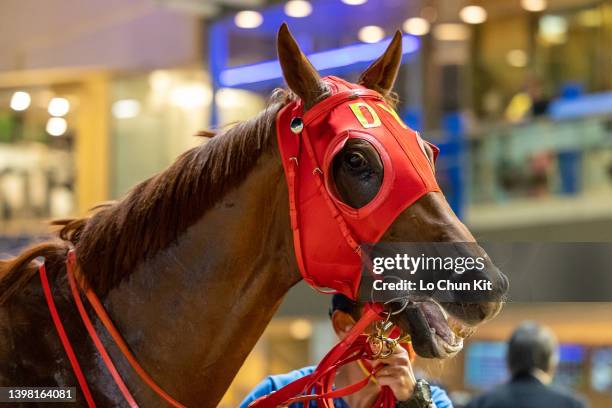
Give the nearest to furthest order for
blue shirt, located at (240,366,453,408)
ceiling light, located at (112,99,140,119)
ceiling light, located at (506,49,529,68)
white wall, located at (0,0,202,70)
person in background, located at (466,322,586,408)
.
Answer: blue shirt, located at (240,366,453,408), person in background, located at (466,322,586,408), white wall, located at (0,0,202,70), ceiling light, located at (506,49,529,68), ceiling light, located at (112,99,140,119)

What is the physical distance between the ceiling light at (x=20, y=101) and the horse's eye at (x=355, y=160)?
32.2 ft

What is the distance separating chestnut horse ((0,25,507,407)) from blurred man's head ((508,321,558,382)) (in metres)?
2.45

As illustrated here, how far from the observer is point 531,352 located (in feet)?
13.9

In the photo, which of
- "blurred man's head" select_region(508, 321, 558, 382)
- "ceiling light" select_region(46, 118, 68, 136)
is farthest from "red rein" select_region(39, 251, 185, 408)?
"ceiling light" select_region(46, 118, 68, 136)

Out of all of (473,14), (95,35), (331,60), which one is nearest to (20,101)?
(95,35)

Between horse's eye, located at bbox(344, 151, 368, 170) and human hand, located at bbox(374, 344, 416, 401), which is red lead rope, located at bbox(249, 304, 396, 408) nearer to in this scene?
human hand, located at bbox(374, 344, 416, 401)

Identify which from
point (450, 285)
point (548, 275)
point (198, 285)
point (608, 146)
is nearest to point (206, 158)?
point (198, 285)

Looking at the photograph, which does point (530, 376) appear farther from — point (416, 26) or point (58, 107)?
point (58, 107)

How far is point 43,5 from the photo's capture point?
9023 millimetres

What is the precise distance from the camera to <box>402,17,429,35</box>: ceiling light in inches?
418

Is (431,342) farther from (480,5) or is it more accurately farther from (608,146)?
(480,5)

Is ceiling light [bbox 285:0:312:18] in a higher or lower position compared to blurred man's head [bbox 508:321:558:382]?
higher

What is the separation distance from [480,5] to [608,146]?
3670mm

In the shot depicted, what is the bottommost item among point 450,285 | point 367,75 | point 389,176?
point 450,285
